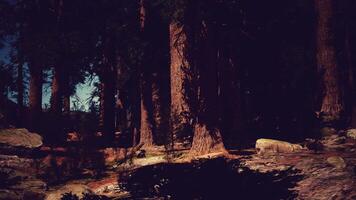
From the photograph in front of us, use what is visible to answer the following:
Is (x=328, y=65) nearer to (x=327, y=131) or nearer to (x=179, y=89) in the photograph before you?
(x=327, y=131)

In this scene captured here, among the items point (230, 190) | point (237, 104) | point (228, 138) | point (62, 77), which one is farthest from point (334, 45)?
point (62, 77)

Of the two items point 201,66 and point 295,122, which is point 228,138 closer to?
point 295,122

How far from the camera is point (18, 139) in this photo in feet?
39.7

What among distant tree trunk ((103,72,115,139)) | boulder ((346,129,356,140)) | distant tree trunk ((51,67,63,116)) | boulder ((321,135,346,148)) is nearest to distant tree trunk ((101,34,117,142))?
distant tree trunk ((103,72,115,139))

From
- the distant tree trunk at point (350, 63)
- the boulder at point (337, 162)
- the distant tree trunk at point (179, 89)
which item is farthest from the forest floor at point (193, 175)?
the distant tree trunk at point (350, 63)

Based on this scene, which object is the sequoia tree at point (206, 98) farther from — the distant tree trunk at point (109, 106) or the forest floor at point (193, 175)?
the distant tree trunk at point (109, 106)

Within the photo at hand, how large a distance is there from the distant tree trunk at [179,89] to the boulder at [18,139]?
4.36 meters

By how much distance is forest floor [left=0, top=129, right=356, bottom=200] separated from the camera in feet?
23.2

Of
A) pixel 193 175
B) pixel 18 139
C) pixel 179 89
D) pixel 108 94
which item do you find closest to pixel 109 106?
pixel 108 94

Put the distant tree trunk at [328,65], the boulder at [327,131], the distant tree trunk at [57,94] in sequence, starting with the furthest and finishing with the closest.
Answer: the distant tree trunk at [57,94], the distant tree trunk at [328,65], the boulder at [327,131]

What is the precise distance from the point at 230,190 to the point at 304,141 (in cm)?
491

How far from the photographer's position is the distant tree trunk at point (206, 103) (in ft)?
33.0

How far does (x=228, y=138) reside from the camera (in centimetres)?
1277

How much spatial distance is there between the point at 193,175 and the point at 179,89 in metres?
3.97
